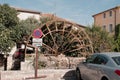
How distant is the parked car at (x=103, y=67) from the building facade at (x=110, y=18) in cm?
2793

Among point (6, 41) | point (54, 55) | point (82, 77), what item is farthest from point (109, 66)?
point (6, 41)

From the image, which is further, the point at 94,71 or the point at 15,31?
the point at 15,31

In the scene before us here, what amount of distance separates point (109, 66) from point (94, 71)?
1.20 meters

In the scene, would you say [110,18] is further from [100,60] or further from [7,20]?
[100,60]

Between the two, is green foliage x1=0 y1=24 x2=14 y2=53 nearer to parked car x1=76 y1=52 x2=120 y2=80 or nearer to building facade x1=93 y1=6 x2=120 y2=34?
parked car x1=76 y1=52 x2=120 y2=80

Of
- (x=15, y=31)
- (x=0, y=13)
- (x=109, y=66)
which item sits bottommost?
(x=109, y=66)

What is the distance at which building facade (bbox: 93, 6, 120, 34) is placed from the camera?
38.8 meters

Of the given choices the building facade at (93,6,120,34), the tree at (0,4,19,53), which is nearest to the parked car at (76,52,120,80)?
the tree at (0,4,19,53)

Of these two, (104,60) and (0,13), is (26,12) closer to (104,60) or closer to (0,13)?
(0,13)

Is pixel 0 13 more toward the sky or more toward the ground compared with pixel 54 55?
more toward the sky

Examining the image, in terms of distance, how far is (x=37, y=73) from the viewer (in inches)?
Result: 488

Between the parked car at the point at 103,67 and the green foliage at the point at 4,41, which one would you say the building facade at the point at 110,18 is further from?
the parked car at the point at 103,67

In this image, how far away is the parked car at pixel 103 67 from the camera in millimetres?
8054

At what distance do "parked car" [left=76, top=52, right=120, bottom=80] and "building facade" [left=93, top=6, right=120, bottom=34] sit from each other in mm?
27933
